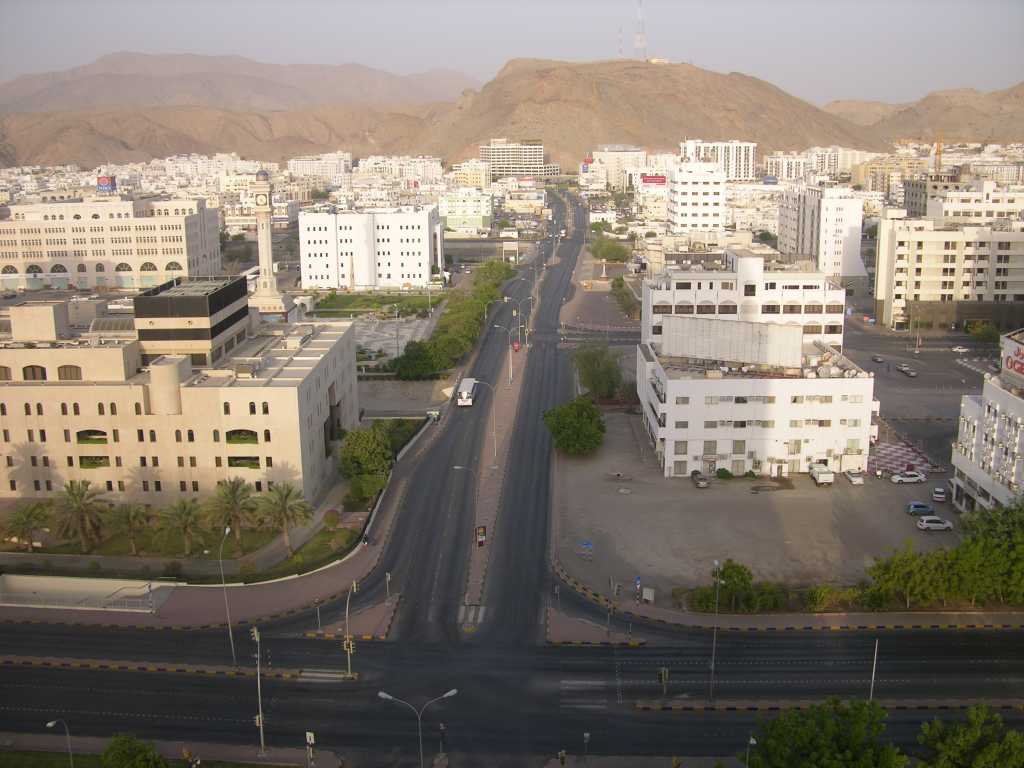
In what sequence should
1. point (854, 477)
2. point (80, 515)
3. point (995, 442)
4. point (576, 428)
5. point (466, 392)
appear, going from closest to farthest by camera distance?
point (80, 515), point (995, 442), point (854, 477), point (576, 428), point (466, 392)

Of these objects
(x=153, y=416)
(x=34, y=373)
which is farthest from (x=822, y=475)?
(x=34, y=373)

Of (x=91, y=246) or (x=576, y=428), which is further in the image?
(x=91, y=246)

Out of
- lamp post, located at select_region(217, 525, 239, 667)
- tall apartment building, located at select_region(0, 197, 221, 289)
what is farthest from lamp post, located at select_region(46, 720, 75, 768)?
tall apartment building, located at select_region(0, 197, 221, 289)

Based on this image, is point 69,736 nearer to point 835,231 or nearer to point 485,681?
point 485,681

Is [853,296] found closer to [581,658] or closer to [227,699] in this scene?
[581,658]

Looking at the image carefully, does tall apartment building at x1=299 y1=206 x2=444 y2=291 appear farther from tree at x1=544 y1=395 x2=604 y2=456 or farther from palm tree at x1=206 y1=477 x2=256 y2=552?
palm tree at x1=206 y1=477 x2=256 y2=552

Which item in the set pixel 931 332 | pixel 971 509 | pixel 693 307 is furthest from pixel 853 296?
pixel 971 509
